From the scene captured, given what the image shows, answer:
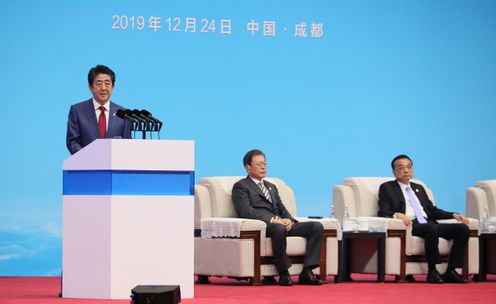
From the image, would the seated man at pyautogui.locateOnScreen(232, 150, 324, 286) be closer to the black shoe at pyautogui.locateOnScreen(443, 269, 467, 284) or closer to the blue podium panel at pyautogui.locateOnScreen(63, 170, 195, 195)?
the black shoe at pyautogui.locateOnScreen(443, 269, 467, 284)

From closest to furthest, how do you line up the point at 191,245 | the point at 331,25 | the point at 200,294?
1. the point at 191,245
2. the point at 200,294
3. the point at 331,25

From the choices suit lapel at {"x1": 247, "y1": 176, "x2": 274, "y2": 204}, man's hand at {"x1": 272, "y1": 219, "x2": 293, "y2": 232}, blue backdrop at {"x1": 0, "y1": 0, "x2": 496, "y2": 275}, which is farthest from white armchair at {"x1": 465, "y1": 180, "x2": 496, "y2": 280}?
suit lapel at {"x1": 247, "y1": 176, "x2": 274, "y2": 204}

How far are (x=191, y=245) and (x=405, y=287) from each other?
2156 mm

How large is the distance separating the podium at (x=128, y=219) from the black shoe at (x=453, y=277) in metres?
2.92

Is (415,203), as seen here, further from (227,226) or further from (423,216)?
(227,226)

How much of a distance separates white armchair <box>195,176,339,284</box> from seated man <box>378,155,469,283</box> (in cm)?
64

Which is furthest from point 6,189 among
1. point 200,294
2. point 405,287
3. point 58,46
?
point 405,287

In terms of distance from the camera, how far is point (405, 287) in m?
7.76

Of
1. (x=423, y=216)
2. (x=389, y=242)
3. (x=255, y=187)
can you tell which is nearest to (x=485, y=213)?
(x=423, y=216)

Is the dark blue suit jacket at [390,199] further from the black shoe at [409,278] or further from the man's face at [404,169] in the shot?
the black shoe at [409,278]

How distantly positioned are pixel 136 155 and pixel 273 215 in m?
2.44

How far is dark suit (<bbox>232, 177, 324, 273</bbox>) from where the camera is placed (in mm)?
7891

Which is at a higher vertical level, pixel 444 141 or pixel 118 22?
pixel 118 22

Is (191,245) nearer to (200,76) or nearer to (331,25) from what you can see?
(200,76)
